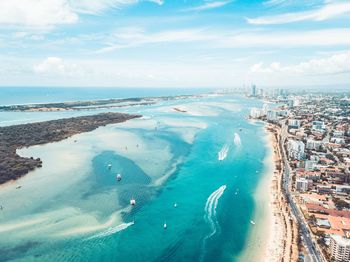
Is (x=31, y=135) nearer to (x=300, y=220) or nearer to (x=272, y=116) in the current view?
(x=300, y=220)

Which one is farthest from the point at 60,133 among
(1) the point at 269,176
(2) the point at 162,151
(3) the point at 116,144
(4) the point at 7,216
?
(1) the point at 269,176

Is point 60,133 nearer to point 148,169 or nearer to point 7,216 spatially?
point 148,169

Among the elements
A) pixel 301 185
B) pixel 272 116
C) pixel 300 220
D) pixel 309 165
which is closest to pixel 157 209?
pixel 300 220

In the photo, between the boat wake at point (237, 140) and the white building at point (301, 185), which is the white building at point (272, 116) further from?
the white building at point (301, 185)

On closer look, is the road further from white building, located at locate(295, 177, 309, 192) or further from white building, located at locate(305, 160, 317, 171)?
white building, located at locate(305, 160, 317, 171)

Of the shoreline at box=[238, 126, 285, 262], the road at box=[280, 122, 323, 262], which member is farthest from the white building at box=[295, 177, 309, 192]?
the shoreline at box=[238, 126, 285, 262]

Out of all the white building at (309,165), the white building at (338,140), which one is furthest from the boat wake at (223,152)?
the white building at (338,140)
